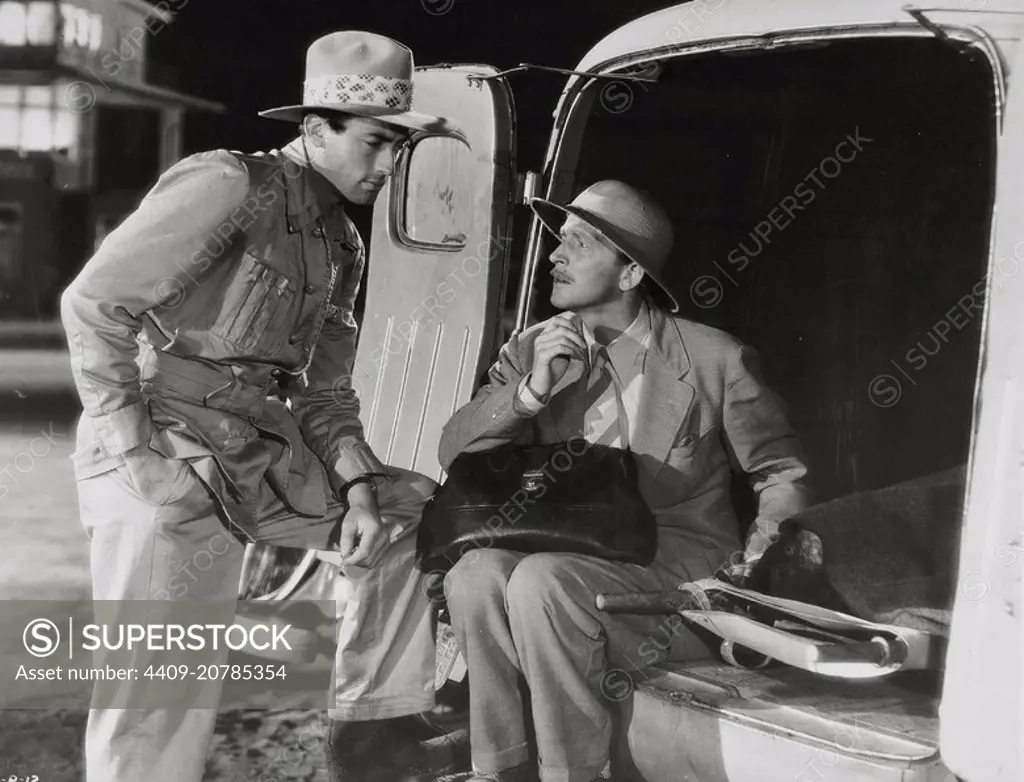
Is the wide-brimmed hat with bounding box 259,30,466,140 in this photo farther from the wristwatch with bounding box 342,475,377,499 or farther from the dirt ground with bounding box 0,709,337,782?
the dirt ground with bounding box 0,709,337,782

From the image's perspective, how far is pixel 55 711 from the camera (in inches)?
89.5

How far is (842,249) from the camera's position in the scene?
2.85 m

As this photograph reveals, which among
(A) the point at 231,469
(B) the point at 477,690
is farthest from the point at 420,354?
(B) the point at 477,690

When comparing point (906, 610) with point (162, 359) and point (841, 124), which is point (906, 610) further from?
point (162, 359)

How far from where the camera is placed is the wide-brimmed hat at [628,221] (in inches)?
93.1

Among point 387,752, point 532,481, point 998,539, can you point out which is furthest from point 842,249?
point 387,752

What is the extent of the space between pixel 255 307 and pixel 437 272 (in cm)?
58

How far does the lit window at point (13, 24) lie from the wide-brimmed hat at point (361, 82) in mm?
539

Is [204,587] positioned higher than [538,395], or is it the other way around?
[538,395]

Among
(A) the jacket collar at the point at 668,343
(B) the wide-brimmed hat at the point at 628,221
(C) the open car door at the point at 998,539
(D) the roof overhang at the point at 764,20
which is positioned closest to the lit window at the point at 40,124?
(B) the wide-brimmed hat at the point at 628,221

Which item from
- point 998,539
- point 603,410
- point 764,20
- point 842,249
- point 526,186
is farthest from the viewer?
point 842,249

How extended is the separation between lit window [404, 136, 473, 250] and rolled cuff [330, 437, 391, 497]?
550mm

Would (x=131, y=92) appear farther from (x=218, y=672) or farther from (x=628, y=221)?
(x=218, y=672)

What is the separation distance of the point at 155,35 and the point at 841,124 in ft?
5.13
